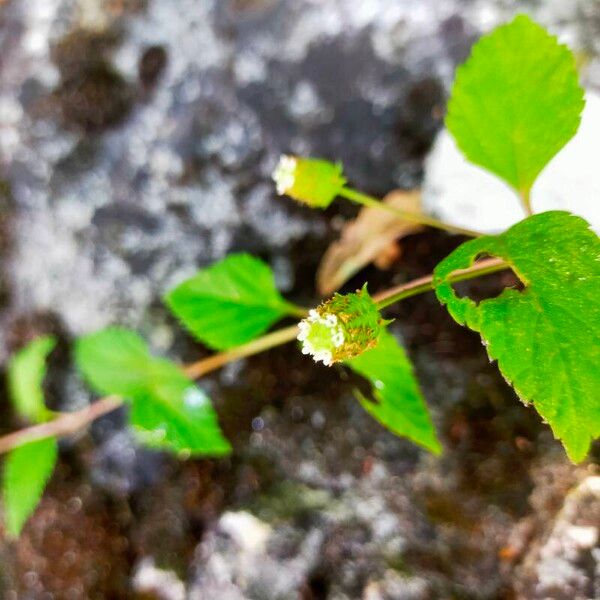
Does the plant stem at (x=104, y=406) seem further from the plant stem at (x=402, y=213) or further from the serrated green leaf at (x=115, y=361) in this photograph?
the plant stem at (x=402, y=213)

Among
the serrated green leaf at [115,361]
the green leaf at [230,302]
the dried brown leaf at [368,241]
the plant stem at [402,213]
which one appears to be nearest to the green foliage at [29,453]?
the serrated green leaf at [115,361]

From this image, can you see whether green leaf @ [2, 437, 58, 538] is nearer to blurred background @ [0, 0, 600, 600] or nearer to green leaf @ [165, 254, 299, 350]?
blurred background @ [0, 0, 600, 600]

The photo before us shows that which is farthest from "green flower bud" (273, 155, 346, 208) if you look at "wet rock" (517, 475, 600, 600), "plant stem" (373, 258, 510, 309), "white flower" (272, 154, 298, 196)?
"wet rock" (517, 475, 600, 600)

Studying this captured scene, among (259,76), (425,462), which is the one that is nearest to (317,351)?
(425,462)

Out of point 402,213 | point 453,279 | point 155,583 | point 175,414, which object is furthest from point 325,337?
point 155,583

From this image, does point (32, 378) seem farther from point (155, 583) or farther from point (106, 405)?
point (155, 583)

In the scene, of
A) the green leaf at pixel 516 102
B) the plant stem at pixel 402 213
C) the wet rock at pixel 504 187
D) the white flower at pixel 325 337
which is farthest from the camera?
the wet rock at pixel 504 187
